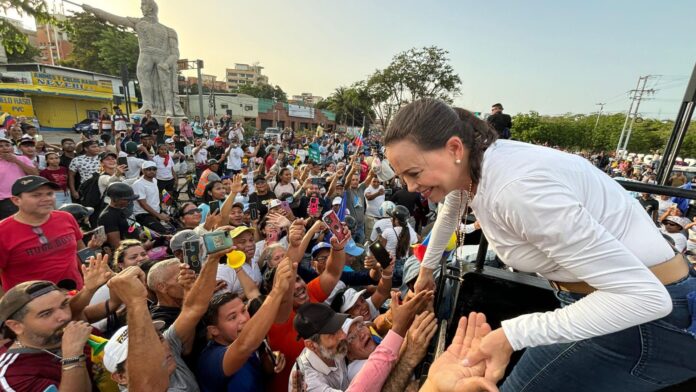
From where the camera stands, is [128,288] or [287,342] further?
[287,342]

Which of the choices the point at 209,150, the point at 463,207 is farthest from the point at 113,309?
the point at 209,150

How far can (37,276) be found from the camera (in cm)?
317

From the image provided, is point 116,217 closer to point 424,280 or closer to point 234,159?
point 424,280

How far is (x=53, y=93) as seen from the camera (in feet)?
87.4

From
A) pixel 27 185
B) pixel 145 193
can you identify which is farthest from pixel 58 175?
pixel 27 185

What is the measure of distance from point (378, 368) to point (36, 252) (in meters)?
3.41

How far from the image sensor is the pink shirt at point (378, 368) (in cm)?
176

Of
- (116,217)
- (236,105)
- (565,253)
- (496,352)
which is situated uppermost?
(236,105)

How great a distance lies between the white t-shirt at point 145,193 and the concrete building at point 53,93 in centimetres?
2637

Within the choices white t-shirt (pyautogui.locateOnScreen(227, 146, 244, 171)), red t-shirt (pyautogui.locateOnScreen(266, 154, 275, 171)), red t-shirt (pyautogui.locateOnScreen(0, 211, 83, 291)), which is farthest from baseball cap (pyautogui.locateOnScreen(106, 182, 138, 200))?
red t-shirt (pyautogui.locateOnScreen(266, 154, 275, 171))

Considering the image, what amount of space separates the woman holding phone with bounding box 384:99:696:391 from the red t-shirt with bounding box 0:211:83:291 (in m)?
3.69

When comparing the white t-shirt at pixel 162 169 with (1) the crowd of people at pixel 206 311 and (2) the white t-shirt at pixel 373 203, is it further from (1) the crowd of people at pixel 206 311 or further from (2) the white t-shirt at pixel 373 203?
(2) the white t-shirt at pixel 373 203

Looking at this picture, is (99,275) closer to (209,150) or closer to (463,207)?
(463,207)

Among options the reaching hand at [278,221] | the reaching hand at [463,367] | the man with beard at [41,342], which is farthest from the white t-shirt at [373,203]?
the reaching hand at [463,367]
